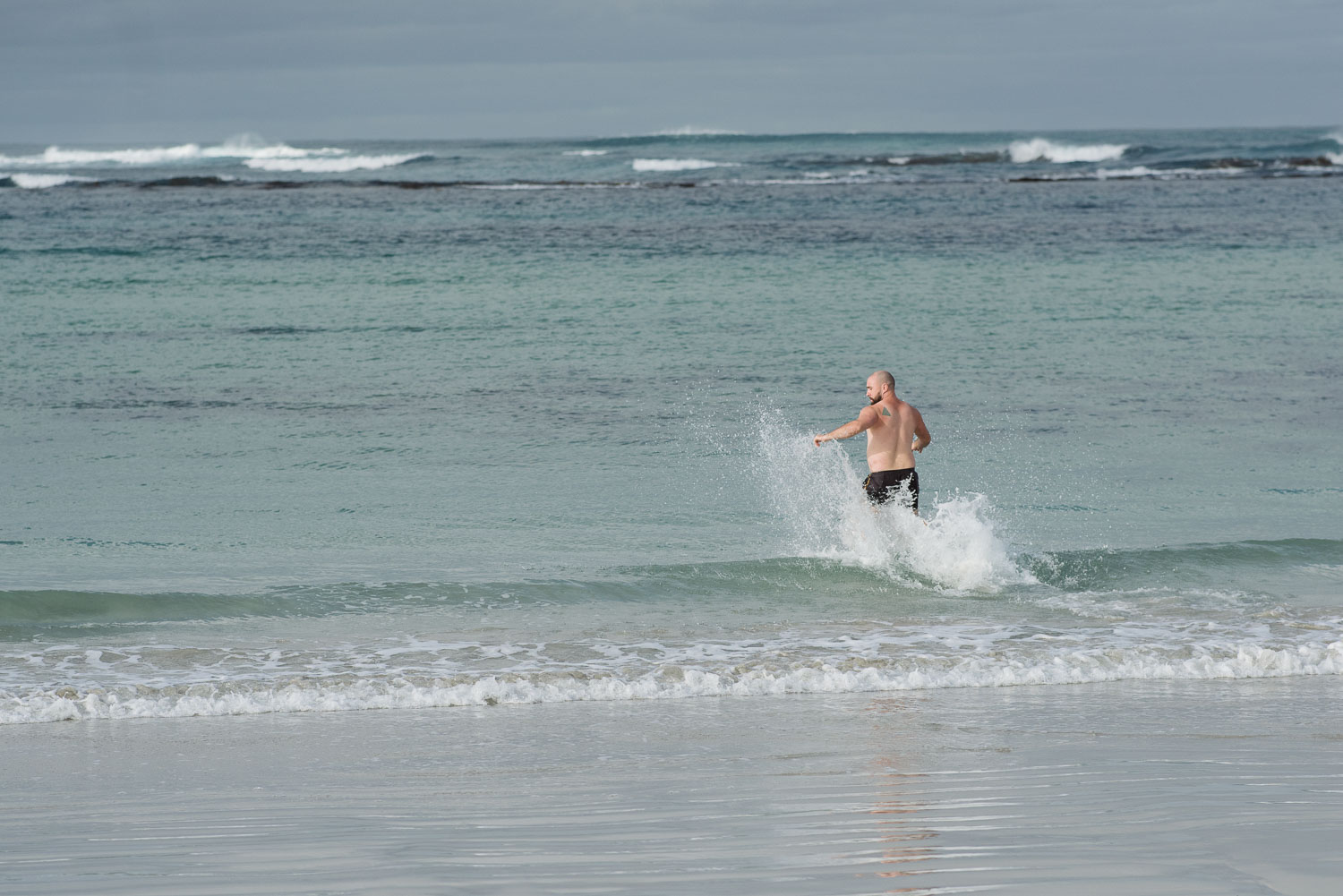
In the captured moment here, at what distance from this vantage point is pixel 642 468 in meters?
12.4

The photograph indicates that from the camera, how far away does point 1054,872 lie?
3920 mm

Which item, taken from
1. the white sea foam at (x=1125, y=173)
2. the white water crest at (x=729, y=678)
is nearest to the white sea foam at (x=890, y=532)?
the white water crest at (x=729, y=678)

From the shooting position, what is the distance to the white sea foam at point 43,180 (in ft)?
174

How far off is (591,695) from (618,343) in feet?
40.2

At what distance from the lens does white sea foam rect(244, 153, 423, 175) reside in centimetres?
6720

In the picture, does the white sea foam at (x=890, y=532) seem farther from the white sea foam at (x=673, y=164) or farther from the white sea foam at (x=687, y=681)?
the white sea foam at (x=673, y=164)

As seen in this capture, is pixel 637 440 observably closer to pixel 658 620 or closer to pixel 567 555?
pixel 567 555

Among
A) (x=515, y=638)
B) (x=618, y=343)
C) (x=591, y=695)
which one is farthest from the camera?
(x=618, y=343)

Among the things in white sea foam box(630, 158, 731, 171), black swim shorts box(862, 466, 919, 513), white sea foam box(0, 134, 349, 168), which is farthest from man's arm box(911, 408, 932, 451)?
white sea foam box(0, 134, 349, 168)

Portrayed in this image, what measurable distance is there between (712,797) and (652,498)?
21.8 feet

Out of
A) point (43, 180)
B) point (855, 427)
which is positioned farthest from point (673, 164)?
point (855, 427)

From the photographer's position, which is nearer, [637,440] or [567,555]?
[567,555]

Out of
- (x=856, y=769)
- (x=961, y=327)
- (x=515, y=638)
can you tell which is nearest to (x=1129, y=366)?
(x=961, y=327)

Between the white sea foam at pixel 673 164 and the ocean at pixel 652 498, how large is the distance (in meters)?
35.6
